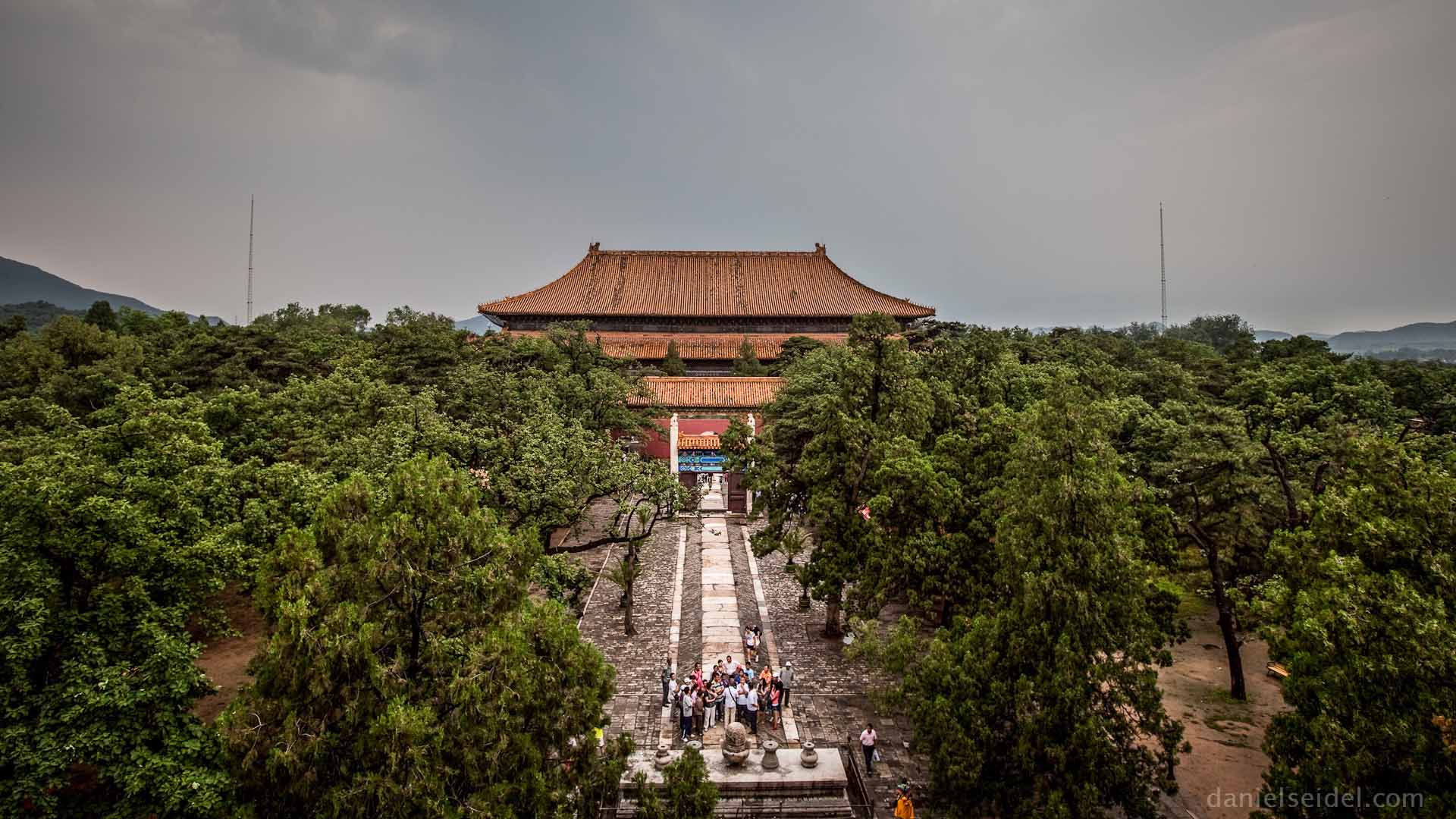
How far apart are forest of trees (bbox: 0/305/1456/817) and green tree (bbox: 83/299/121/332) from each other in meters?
26.3

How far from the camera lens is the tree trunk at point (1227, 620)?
11.7 metres

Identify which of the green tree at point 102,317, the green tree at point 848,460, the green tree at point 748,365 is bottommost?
the green tree at point 848,460

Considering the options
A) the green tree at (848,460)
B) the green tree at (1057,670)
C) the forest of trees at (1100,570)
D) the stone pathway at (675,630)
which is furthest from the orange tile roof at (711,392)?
the green tree at (1057,670)

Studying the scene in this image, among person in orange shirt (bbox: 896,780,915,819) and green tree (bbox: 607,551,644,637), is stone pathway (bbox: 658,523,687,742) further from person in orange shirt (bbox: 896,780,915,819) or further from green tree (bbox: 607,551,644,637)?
person in orange shirt (bbox: 896,780,915,819)

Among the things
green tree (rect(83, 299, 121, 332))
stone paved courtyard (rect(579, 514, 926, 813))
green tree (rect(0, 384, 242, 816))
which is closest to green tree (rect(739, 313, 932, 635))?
stone paved courtyard (rect(579, 514, 926, 813))

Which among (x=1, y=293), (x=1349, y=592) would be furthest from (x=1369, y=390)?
(x=1, y=293)

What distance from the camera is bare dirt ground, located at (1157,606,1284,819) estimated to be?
31.1ft

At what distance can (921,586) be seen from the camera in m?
10.5

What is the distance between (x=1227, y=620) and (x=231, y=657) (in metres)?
17.2

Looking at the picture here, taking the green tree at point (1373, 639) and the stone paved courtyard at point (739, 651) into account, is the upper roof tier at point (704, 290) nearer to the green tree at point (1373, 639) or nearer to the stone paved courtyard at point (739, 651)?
the stone paved courtyard at point (739, 651)

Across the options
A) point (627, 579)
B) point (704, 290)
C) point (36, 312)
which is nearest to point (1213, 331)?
point (704, 290)

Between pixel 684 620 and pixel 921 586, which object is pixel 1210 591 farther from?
pixel 684 620

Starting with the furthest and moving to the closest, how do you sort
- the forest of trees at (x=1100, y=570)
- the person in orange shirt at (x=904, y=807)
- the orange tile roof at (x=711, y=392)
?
the orange tile roof at (x=711, y=392) < the person in orange shirt at (x=904, y=807) < the forest of trees at (x=1100, y=570)

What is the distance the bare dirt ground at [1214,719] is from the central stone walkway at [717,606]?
6.52 metres
